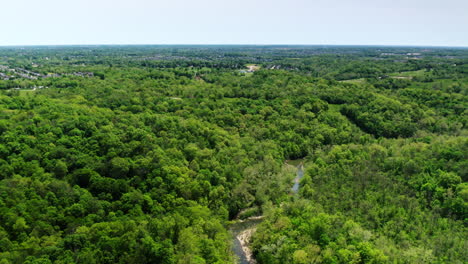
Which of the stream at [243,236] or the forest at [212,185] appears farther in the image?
the stream at [243,236]

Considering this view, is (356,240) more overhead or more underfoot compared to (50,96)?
more underfoot

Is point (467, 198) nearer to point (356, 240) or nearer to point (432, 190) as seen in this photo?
point (432, 190)

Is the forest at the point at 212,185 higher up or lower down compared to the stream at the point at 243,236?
higher up

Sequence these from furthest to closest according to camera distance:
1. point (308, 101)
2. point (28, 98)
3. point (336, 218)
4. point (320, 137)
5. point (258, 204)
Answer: point (308, 101) → point (320, 137) → point (28, 98) → point (258, 204) → point (336, 218)

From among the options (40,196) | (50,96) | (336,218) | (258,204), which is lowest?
(258,204)

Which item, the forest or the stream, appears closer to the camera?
the forest

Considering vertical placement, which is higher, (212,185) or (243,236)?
(212,185)

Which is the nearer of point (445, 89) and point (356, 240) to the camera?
point (356, 240)

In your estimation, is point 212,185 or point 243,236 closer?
point 243,236

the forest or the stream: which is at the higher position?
the forest

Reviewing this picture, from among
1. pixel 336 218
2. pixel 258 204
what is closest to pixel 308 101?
pixel 258 204

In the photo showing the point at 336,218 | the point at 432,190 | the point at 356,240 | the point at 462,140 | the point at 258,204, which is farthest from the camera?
the point at 462,140
